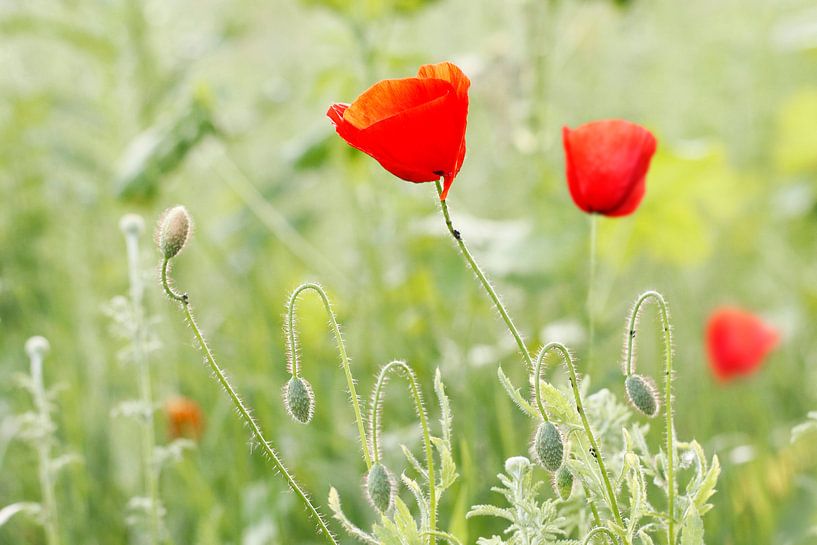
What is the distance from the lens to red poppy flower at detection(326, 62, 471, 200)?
2.65 ft

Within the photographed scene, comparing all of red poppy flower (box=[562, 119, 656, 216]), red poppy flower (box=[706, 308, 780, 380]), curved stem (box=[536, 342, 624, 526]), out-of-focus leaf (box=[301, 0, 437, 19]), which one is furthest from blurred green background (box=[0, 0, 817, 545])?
red poppy flower (box=[562, 119, 656, 216])

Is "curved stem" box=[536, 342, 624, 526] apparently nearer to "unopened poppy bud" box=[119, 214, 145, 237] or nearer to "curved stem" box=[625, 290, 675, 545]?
"curved stem" box=[625, 290, 675, 545]

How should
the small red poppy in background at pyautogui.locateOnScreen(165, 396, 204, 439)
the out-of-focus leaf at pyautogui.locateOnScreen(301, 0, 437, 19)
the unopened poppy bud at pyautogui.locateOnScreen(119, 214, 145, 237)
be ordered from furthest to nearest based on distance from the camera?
the out-of-focus leaf at pyautogui.locateOnScreen(301, 0, 437, 19), the small red poppy in background at pyautogui.locateOnScreen(165, 396, 204, 439), the unopened poppy bud at pyautogui.locateOnScreen(119, 214, 145, 237)

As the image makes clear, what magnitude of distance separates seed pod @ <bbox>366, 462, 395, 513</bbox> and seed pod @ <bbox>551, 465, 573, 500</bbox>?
5.2 inches

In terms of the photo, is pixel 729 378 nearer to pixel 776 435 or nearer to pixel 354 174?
pixel 776 435

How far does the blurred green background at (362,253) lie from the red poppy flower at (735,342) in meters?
0.13

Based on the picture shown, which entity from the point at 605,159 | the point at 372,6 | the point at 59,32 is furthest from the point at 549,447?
the point at 59,32

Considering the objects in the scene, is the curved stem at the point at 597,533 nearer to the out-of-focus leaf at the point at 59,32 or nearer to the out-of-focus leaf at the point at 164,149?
the out-of-focus leaf at the point at 164,149

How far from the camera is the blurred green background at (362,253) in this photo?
70.2 inches

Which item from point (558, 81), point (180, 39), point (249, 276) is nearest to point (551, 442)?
point (249, 276)

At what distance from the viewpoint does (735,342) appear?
1.94 meters

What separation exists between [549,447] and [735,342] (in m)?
1.27

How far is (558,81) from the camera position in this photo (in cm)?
366

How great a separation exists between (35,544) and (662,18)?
9.55ft
